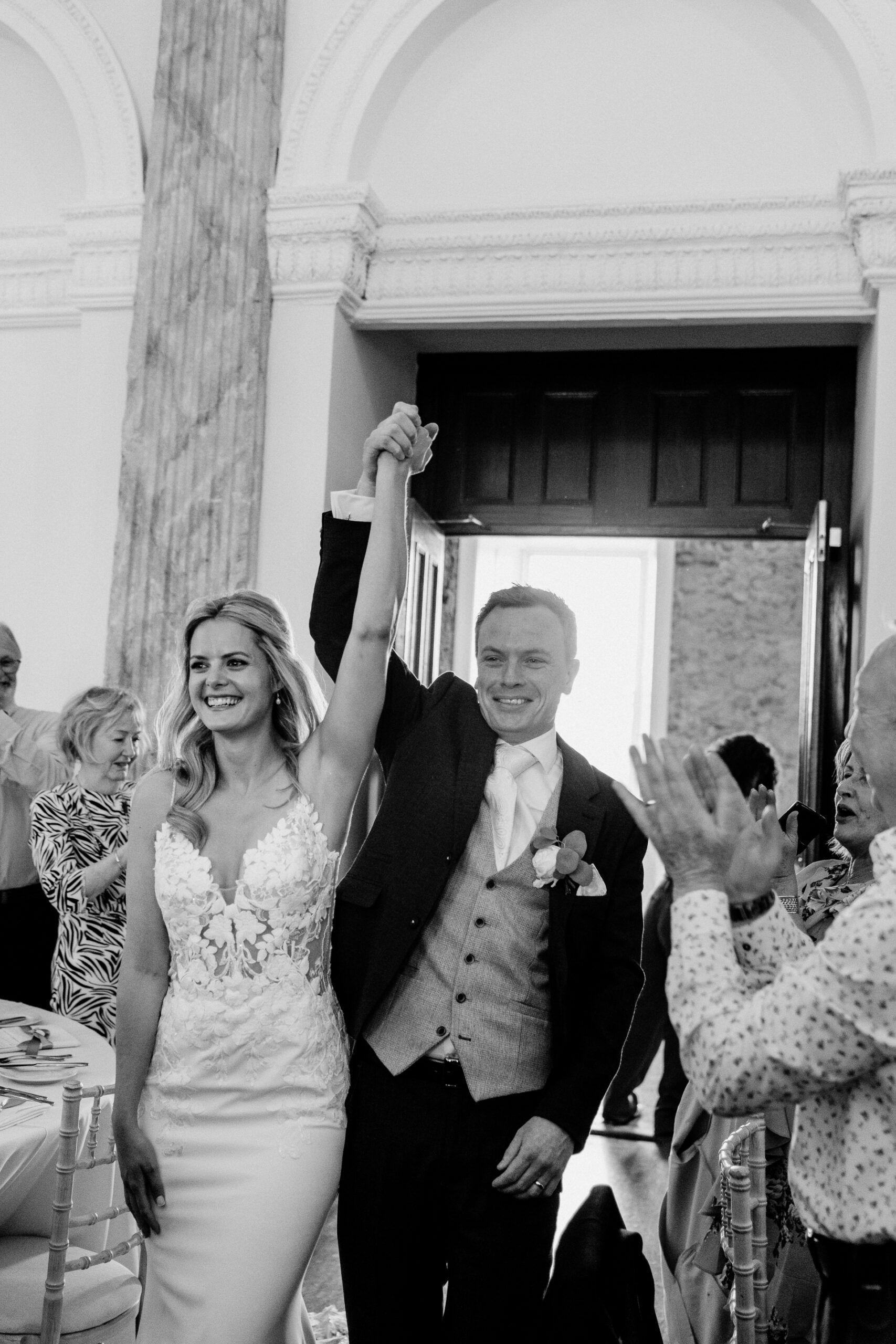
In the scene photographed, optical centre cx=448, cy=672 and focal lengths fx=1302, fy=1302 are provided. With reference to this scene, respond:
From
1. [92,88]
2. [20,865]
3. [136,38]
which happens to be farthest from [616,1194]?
[136,38]

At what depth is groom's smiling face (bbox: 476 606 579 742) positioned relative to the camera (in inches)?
97.7

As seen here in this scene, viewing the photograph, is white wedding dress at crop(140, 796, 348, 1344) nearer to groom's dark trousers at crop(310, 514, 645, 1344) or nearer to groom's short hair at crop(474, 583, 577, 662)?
groom's dark trousers at crop(310, 514, 645, 1344)

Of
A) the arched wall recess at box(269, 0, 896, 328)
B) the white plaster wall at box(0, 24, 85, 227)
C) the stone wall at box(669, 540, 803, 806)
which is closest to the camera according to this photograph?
the arched wall recess at box(269, 0, 896, 328)

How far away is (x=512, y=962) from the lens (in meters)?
2.29

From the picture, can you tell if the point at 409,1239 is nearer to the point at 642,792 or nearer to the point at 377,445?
the point at 642,792

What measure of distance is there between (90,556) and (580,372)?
2.50 metres

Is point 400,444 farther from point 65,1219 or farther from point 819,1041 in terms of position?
point 65,1219

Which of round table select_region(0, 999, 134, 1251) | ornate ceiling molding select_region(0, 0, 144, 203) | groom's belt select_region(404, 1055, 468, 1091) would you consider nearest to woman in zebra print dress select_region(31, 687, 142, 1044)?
round table select_region(0, 999, 134, 1251)

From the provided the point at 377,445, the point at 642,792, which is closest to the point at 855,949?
the point at 642,792

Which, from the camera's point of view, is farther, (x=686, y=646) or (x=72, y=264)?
(x=686, y=646)

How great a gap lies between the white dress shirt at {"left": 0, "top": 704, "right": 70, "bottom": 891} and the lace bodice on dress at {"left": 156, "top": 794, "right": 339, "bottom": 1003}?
2.55 meters

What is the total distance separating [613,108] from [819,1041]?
17.0 feet

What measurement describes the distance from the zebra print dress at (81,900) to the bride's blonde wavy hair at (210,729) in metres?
1.45

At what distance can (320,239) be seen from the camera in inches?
219
